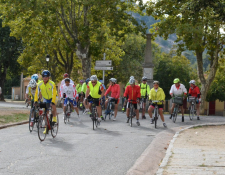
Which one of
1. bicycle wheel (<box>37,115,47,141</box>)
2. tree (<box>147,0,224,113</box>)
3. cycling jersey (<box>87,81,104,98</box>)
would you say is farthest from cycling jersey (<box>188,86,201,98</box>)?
bicycle wheel (<box>37,115,47,141</box>)

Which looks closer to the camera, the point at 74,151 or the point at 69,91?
the point at 74,151

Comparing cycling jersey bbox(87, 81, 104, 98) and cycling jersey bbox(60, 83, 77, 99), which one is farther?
cycling jersey bbox(60, 83, 77, 99)

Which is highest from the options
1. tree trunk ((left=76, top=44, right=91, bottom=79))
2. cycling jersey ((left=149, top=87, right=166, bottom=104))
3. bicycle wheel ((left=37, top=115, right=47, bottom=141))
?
tree trunk ((left=76, top=44, right=91, bottom=79))

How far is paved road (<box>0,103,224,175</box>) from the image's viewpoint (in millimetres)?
7434

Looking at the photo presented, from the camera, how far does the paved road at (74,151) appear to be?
7.43m

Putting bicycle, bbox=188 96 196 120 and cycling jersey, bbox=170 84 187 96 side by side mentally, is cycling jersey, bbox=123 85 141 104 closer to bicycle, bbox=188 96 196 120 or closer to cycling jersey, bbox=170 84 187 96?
cycling jersey, bbox=170 84 187 96

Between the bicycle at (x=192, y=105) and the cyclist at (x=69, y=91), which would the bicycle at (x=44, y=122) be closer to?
the cyclist at (x=69, y=91)

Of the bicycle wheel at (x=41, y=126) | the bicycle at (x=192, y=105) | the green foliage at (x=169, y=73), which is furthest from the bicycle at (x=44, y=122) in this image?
the green foliage at (x=169, y=73)

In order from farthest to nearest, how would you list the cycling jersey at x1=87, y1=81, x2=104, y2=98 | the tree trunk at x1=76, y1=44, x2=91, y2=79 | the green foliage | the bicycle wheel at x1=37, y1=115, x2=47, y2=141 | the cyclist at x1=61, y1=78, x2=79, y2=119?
the green foliage, the tree trunk at x1=76, y1=44, x2=91, y2=79, the cyclist at x1=61, y1=78, x2=79, y2=119, the cycling jersey at x1=87, y1=81, x2=104, y2=98, the bicycle wheel at x1=37, y1=115, x2=47, y2=141

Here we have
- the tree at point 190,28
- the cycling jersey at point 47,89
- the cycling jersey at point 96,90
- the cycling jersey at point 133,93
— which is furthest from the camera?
the tree at point 190,28

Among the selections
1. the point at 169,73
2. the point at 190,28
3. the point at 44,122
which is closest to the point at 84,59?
the point at 190,28

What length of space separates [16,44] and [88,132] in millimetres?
40826

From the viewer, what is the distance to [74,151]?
9398 mm

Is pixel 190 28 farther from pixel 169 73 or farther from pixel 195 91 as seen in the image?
pixel 169 73
